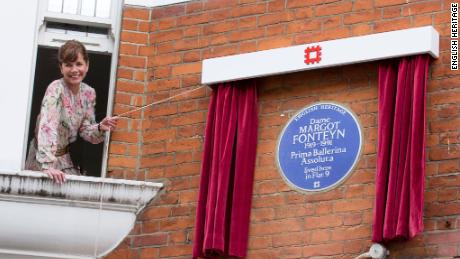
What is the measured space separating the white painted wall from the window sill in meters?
0.37

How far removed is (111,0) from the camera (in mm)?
10703

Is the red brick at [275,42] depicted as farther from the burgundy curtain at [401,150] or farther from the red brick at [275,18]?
the burgundy curtain at [401,150]

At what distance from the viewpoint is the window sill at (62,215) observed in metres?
9.67

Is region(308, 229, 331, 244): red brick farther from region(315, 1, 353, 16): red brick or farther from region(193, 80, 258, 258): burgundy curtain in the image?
region(315, 1, 353, 16): red brick

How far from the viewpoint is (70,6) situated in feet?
34.9

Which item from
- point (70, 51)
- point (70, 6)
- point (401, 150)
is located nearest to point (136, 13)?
point (70, 6)

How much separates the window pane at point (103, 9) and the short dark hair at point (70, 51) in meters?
0.60

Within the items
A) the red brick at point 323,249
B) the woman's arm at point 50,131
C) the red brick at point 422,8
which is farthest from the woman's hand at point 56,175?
the red brick at point 422,8

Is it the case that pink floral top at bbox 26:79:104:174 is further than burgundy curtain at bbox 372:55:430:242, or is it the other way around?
pink floral top at bbox 26:79:104:174

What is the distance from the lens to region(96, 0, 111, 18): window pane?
10648 millimetres

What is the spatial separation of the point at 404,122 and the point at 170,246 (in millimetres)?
1836

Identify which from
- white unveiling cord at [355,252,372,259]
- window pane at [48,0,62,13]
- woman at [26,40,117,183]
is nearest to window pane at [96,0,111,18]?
window pane at [48,0,62,13]

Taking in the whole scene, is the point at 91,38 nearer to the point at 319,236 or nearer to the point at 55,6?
the point at 55,6

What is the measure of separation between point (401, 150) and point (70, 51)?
2.36 meters
